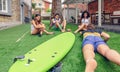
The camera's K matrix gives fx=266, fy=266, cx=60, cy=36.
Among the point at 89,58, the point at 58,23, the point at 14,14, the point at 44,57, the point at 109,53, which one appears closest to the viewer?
the point at 89,58

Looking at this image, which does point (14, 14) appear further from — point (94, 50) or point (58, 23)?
point (94, 50)

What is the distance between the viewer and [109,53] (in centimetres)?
568

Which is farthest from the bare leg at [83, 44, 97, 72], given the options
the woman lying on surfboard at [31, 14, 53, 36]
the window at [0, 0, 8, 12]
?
the window at [0, 0, 8, 12]

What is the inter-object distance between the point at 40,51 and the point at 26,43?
2.28 m

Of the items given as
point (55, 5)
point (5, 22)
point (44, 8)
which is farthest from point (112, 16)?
point (44, 8)

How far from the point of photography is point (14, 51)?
293 inches

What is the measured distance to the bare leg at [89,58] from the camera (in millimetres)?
4887

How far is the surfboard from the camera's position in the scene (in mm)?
5188

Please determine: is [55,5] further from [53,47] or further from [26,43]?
[53,47]

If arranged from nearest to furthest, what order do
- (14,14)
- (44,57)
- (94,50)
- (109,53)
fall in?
(109,53)
(44,57)
(94,50)
(14,14)

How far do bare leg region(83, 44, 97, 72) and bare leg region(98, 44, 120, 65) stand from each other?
232 millimetres

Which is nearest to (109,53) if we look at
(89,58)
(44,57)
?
(89,58)

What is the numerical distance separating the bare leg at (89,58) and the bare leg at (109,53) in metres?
0.23

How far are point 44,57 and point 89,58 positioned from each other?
1065 mm
